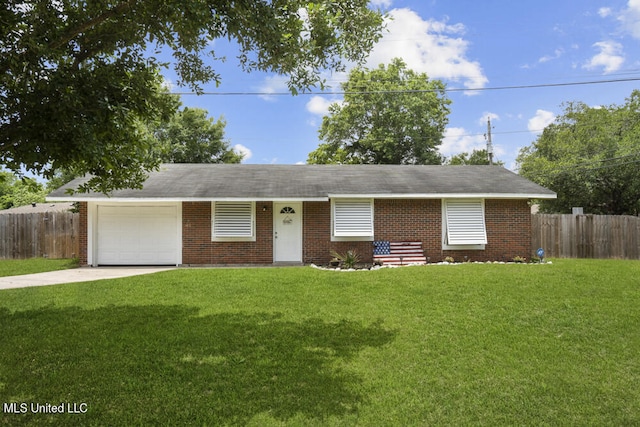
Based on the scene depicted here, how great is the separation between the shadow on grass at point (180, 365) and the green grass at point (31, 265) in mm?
6048

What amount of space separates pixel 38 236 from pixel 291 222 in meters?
Answer: 10.1

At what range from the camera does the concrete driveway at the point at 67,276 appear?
9078mm

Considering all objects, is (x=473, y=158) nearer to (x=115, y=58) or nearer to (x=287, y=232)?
(x=287, y=232)

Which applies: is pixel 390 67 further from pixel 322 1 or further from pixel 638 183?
pixel 322 1

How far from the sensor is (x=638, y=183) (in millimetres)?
20984

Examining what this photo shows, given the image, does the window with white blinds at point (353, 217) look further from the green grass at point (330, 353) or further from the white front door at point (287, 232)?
the green grass at point (330, 353)

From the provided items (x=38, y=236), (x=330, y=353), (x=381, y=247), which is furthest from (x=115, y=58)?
(x=38, y=236)

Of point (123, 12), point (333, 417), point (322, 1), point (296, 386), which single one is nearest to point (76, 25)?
point (123, 12)

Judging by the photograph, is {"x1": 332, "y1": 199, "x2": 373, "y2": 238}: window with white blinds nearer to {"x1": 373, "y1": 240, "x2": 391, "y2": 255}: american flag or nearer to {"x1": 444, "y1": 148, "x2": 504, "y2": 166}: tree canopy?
{"x1": 373, "y1": 240, "x2": 391, "y2": 255}: american flag

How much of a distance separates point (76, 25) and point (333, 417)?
15.8 feet

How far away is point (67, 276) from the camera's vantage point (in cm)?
1009

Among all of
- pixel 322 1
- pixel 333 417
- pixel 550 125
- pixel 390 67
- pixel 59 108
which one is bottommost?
pixel 333 417

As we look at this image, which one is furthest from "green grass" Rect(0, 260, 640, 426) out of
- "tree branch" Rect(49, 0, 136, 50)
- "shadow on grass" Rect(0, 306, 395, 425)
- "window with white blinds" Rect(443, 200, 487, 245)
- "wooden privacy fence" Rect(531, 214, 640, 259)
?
"wooden privacy fence" Rect(531, 214, 640, 259)

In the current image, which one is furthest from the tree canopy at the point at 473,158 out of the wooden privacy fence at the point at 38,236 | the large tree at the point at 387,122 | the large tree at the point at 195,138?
the wooden privacy fence at the point at 38,236
